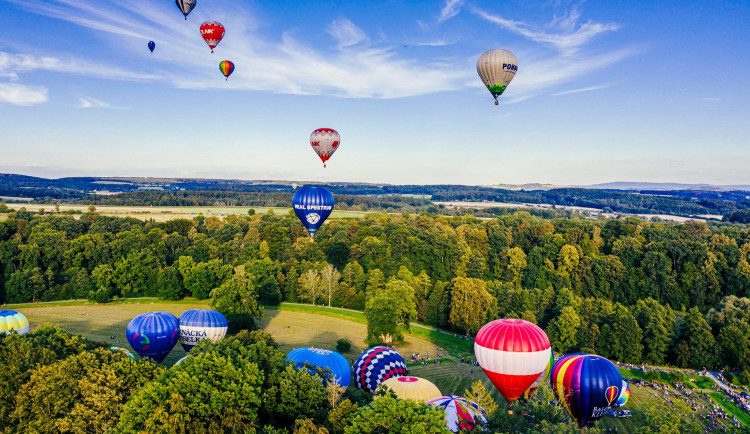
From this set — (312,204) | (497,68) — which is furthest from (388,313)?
(497,68)

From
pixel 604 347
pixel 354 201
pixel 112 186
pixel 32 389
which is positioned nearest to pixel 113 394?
pixel 32 389

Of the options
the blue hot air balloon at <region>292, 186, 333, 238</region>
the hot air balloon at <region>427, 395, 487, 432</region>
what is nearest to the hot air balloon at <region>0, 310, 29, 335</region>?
the blue hot air balloon at <region>292, 186, 333, 238</region>

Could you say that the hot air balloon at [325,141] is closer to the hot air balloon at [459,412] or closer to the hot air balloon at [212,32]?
the hot air balloon at [212,32]

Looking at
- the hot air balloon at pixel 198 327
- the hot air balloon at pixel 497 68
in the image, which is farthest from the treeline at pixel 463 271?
the hot air balloon at pixel 497 68

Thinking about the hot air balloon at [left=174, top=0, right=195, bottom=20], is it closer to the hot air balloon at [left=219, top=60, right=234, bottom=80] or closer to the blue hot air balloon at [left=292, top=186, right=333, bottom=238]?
the hot air balloon at [left=219, top=60, right=234, bottom=80]

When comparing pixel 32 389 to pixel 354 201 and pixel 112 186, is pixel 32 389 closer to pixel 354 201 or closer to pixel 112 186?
pixel 354 201

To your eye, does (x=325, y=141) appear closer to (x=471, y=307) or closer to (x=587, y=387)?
(x=471, y=307)
